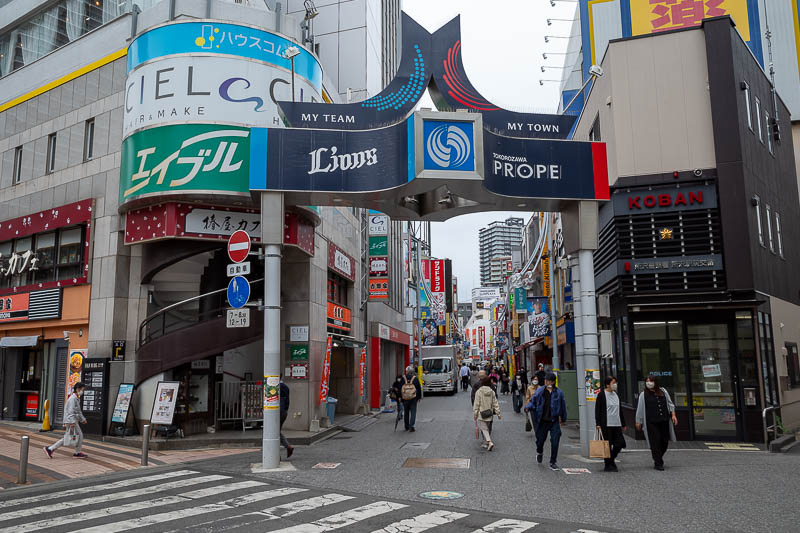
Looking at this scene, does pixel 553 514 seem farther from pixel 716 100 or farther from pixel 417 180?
pixel 716 100

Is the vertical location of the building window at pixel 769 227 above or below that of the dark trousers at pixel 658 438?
above

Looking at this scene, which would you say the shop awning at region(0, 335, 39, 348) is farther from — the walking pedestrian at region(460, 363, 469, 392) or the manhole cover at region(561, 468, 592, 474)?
the walking pedestrian at region(460, 363, 469, 392)

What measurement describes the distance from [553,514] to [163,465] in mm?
8056

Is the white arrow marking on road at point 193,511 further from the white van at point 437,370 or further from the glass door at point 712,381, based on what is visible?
the white van at point 437,370

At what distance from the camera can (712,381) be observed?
15.6 meters

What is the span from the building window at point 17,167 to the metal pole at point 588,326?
19.3m

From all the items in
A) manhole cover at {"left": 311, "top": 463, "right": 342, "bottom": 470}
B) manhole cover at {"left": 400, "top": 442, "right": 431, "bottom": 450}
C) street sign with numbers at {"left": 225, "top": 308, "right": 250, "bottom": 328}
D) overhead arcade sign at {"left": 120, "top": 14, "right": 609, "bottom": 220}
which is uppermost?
overhead arcade sign at {"left": 120, "top": 14, "right": 609, "bottom": 220}

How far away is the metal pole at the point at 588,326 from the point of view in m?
13.7

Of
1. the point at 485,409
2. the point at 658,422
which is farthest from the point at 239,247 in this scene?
the point at 658,422

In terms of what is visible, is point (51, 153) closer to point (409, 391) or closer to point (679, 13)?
point (409, 391)

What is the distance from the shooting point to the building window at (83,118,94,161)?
61.1 ft

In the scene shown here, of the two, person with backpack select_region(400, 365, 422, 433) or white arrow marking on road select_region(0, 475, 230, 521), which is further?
person with backpack select_region(400, 365, 422, 433)

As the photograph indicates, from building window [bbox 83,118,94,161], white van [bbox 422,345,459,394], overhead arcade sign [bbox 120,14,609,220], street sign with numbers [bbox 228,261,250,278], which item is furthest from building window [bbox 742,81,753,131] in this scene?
white van [bbox 422,345,459,394]

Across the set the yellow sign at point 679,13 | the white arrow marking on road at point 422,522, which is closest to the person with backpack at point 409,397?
the white arrow marking on road at point 422,522
